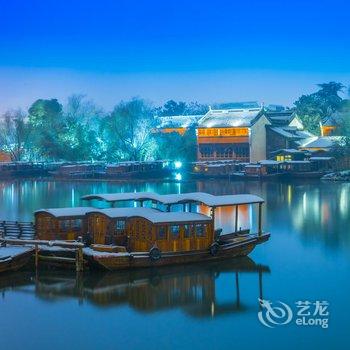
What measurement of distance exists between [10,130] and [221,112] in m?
33.0

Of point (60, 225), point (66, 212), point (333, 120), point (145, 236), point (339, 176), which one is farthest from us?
point (333, 120)

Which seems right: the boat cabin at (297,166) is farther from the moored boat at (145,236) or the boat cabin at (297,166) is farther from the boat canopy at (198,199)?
the moored boat at (145,236)

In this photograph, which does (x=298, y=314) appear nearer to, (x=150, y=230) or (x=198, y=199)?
(x=150, y=230)

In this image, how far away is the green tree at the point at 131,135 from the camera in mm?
85500

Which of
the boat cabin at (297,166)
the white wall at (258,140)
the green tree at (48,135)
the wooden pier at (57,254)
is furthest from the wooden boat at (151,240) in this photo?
the green tree at (48,135)

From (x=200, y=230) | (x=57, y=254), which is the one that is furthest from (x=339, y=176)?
(x=57, y=254)

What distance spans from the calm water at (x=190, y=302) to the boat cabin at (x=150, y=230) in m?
1.01

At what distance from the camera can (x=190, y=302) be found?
806 inches

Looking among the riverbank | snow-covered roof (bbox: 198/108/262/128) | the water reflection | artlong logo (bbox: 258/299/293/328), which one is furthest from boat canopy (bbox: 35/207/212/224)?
snow-covered roof (bbox: 198/108/262/128)

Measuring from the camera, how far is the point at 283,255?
27.4 meters

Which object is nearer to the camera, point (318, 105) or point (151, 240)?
point (151, 240)

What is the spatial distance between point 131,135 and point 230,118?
45.4 ft

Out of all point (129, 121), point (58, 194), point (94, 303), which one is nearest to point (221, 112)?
point (129, 121)

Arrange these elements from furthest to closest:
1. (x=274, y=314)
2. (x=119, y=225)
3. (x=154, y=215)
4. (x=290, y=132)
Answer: (x=290, y=132)
(x=119, y=225)
(x=154, y=215)
(x=274, y=314)
